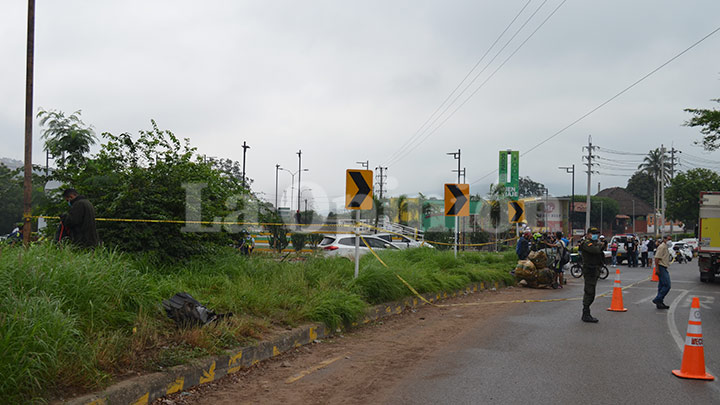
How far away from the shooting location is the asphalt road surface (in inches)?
207

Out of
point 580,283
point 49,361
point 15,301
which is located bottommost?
point 580,283

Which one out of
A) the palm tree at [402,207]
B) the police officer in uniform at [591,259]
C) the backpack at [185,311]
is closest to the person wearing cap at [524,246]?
the police officer in uniform at [591,259]

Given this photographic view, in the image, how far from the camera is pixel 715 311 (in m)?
11.9

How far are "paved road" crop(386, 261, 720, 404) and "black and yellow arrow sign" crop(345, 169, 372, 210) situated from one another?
3644mm

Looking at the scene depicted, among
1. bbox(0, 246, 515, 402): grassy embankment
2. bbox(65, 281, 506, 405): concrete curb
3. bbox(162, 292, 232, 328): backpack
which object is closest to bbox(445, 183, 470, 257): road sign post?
bbox(0, 246, 515, 402): grassy embankment

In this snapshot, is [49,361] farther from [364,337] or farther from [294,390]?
[364,337]

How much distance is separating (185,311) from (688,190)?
74.2 metres

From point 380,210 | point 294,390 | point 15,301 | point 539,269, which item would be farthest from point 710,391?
point 380,210

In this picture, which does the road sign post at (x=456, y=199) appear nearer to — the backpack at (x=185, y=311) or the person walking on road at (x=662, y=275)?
the person walking on road at (x=662, y=275)

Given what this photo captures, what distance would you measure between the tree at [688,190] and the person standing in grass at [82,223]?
233ft

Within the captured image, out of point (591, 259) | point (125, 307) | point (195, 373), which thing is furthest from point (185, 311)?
point (591, 259)

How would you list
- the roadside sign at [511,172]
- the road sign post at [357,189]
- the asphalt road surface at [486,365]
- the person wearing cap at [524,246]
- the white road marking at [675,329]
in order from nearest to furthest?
1. the asphalt road surface at [486,365]
2. the white road marking at [675,329]
3. the road sign post at [357,189]
4. the person wearing cap at [524,246]
5. the roadside sign at [511,172]

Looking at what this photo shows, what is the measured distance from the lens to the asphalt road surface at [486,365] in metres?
5.26

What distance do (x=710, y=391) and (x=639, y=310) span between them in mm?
6595
